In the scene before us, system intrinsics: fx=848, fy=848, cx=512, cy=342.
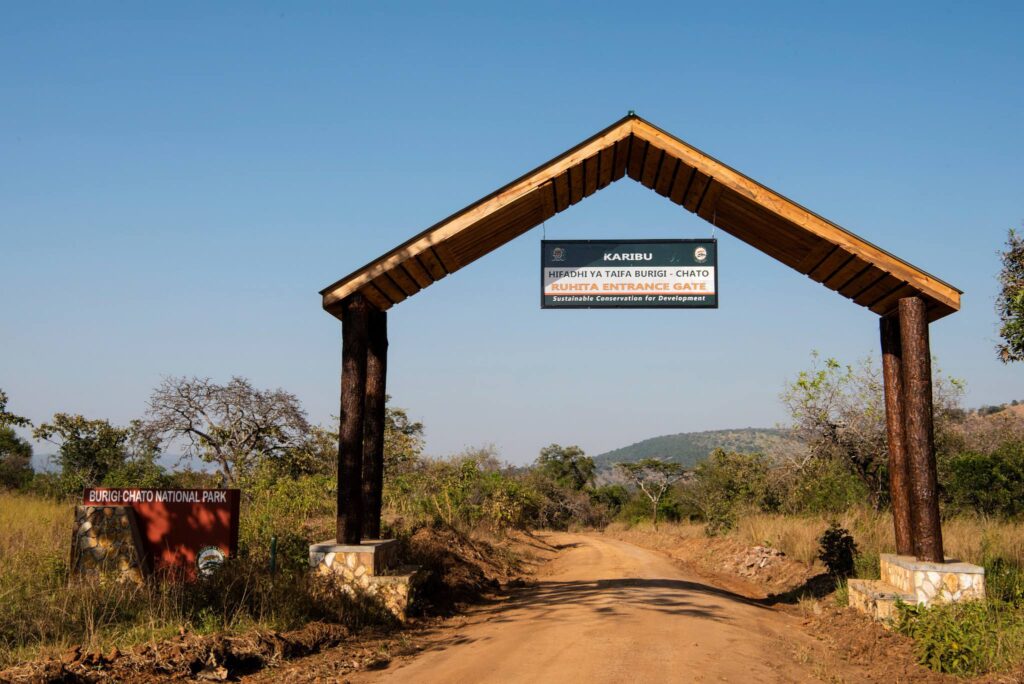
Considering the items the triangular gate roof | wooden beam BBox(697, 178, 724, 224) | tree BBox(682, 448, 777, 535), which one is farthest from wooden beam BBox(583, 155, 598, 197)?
tree BBox(682, 448, 777, 535)

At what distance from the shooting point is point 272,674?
811 cm

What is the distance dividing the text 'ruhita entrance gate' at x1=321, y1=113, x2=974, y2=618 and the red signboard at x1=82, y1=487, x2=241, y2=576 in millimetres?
1615

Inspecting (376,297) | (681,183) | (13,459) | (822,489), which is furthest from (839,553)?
(13,459)

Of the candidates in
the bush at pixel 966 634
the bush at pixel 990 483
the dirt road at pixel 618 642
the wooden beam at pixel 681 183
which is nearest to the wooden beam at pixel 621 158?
the wooden beam at pixel 681 183

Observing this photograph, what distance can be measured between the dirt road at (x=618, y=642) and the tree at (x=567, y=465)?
46186mm

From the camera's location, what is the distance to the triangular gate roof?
1138 cm

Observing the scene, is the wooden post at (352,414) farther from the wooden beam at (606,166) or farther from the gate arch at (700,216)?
the wooden beam at (606,166)

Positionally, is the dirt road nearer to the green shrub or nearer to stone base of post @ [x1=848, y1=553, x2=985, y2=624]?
stone base of post @ [x1=848, y1=553, x2=985, y2=624]

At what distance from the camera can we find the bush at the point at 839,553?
1467 centimetres

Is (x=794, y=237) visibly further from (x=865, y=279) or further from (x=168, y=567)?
(x=168, y=567)

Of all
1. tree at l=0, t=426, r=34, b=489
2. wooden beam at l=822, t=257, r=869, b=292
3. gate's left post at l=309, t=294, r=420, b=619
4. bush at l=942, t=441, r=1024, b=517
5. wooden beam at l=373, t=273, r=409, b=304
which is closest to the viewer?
gate's left post at l=309, t=294, r=420, b=619

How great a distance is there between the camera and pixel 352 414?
12.0 meters

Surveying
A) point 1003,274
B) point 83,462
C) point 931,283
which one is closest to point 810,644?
point 931,283

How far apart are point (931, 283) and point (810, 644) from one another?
4.93 meters
